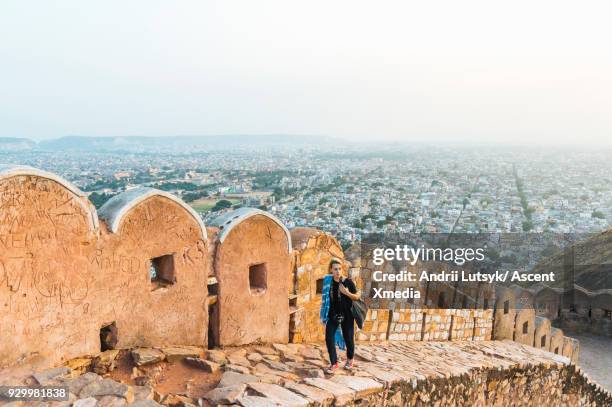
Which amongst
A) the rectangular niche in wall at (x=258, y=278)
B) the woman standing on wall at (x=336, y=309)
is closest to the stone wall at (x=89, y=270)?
the rectangular niche in wall at (x=258, y=278)

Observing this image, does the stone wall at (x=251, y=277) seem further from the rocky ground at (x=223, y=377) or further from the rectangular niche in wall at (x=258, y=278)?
the rocky ground at (x=223, y=377)

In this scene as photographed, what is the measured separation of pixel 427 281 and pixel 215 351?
564cm

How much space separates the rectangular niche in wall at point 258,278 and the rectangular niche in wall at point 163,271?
3.50 feet

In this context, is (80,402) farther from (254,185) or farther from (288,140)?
(288,140)

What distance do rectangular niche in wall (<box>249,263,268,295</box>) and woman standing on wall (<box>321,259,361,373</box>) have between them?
0.83 m

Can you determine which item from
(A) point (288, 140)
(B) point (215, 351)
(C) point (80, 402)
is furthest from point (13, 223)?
(A) point (288, 140)

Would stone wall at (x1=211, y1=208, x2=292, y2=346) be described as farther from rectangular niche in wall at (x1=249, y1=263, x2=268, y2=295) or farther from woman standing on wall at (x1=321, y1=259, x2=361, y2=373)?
woman standing on wall at (x1=321, y1=259, x2=361, y2=373)

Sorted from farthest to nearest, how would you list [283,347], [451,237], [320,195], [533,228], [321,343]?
[320,195] → [533,228] → [451,237] → [321,343] → [283,347]

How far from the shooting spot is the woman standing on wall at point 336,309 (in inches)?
209

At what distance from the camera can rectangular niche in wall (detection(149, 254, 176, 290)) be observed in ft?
16.6

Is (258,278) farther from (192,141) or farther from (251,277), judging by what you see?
(192,141)

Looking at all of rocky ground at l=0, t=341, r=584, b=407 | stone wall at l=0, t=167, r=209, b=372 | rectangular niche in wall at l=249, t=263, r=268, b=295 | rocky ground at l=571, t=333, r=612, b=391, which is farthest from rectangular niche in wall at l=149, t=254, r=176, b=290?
rocky ground at l=571, t=333, r=612, b=391

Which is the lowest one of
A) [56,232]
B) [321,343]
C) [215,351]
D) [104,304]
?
[321,343]

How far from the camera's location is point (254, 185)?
4053 cm
